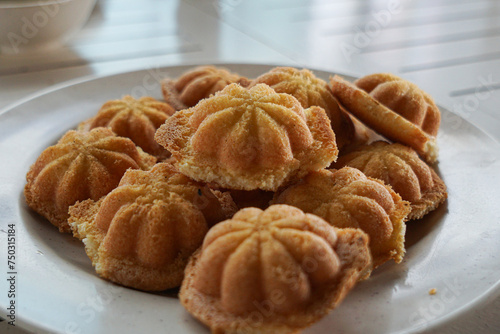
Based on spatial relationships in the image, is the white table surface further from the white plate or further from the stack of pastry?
the stack of pastry

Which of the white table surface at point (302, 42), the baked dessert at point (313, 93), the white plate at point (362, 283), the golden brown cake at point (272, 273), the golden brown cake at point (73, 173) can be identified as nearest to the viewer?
the golden brown cake at point (272, 273)

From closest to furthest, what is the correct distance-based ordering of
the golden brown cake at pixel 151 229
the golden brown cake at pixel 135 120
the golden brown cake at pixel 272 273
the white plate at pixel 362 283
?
the golden brown cake at pixel 272 273
the white plate at pixel 362 283
the golden brown cake at pixel 151 229
the golden brown cake at pixel 135 120

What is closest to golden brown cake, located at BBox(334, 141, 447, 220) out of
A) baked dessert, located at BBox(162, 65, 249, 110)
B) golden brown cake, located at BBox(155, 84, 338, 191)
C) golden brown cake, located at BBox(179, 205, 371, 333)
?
golden brown cake, located at BBox(155, 84, 338, 191)

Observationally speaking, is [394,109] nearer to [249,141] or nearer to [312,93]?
[312,93]

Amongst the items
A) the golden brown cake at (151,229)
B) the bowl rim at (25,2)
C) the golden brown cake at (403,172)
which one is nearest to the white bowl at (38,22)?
the bowl rim at (25,2)

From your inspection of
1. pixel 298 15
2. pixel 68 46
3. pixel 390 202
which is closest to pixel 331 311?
pixel 390 202

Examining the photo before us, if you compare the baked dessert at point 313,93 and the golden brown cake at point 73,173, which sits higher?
the baked dessert at point 313,93

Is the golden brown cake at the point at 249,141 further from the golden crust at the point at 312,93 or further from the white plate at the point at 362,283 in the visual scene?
the white plate at the point at 362,283

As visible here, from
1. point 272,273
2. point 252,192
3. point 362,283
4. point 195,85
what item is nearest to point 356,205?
point 362,283

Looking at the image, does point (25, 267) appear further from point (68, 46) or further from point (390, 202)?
point (68, 46)
